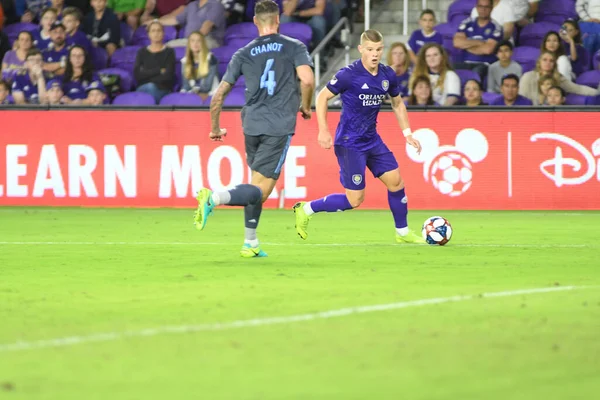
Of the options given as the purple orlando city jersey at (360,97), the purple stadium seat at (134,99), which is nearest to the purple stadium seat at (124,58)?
the purple stadium seat at (134,99)

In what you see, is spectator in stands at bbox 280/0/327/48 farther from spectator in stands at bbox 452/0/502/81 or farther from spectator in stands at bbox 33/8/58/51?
spectator in stands at bbox 33/8/58/51

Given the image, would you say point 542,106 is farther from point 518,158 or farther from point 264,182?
point 264,182

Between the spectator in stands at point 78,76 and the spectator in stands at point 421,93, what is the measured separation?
5.23 m

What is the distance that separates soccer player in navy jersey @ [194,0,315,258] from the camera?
10320mm

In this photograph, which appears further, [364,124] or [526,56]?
[526,56]

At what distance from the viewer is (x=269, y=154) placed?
1034 centimetres

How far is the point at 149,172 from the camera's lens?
18188 millimetres

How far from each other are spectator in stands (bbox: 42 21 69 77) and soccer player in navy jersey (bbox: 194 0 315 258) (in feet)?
34.8

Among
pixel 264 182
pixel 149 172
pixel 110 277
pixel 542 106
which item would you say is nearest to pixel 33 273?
pixel 110 277

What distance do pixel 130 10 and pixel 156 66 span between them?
8.41 feet

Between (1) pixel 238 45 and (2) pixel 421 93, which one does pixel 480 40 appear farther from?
(1) pixel 238 45

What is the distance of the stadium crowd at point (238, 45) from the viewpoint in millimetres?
18484

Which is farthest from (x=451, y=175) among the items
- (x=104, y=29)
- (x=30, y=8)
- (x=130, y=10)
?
(x=30, y=8)

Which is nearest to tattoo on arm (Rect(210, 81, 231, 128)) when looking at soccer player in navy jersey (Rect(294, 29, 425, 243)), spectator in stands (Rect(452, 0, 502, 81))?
soccer player in navy jersey (Rect(294, 29, 425, 243))
